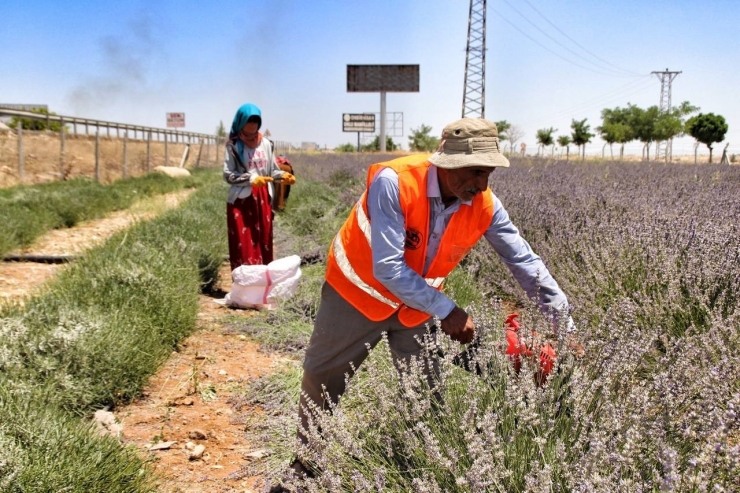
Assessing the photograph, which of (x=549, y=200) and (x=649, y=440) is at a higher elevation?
(x=549, y=200)

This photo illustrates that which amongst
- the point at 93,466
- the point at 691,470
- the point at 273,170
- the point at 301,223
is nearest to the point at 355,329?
the point at 93,466

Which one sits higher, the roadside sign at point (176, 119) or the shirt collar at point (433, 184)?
the roadside sign at point (176, 119)

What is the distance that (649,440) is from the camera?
1.64m

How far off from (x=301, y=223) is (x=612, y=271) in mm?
5650

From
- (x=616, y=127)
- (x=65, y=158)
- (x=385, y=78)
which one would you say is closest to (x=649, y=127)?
(x=616, y=127)

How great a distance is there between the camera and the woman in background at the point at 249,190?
539cm

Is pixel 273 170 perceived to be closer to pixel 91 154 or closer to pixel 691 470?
pixel 691 470

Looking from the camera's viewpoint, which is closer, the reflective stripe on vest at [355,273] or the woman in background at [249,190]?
the reflective stripe on vest at [355,273]

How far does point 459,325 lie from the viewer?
2105 mm

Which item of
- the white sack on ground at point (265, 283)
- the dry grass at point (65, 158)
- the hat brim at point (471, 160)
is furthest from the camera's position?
the dry grass at point (65, 158)

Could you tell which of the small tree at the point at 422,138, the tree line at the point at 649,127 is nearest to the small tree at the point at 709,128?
the tree line at the point at 649,127

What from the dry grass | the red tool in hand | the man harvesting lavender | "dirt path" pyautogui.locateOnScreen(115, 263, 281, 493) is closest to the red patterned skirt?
"dirt path" pyautogui.locateOnScreen(115, 263, 281, 493)

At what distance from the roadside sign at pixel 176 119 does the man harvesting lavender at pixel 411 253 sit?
1136 inches

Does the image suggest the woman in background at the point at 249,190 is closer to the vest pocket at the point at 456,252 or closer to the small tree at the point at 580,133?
the vest pocket at the point at 456,252
